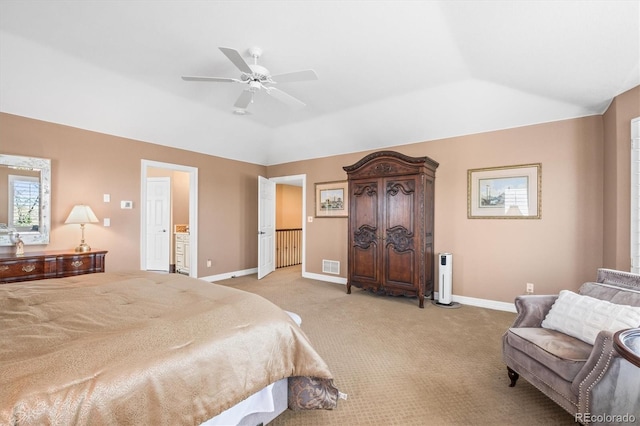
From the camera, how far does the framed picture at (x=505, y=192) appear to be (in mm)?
3660

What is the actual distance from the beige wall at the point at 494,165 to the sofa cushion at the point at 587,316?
1.47 metres

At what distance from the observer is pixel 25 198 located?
3389 millimetres

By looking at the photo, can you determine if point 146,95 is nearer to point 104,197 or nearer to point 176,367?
point 104,197

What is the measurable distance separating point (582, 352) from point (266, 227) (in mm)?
5074

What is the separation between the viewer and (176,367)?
1134 mm

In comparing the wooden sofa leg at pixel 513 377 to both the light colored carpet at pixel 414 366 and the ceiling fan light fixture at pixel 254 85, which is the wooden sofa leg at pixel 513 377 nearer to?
the light colored carpet at pixel 414 366

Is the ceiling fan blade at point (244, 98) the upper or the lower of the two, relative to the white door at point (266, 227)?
upper

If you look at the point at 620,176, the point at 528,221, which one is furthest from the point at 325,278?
the point at 620,176

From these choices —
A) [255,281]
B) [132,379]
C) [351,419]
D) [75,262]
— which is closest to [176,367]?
[132,379]

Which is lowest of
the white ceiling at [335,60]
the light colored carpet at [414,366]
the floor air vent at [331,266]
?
the light colored carpet at [414,366]

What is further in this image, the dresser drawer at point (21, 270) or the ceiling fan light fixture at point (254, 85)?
the dresser drawer at point (21, 270)

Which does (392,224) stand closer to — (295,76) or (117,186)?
(295,76)

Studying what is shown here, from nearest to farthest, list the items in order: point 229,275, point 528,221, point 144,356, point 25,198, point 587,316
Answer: point 144,356 < point 587,316 < point 25,198 < point 528,221 < point 229,275

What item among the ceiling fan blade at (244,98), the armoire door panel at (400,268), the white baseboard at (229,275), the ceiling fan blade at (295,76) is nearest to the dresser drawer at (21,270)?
the white baseboard at (229,275)
